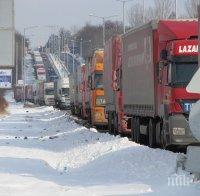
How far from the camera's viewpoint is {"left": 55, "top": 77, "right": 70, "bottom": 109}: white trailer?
79688mm

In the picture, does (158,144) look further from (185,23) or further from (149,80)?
(185,23)

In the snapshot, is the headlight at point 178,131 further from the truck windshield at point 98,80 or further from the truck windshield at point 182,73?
the truck windshield at point 98,80

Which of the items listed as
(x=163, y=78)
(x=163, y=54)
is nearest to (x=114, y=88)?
(x=163, y=78)

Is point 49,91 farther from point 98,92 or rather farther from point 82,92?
point 98,92

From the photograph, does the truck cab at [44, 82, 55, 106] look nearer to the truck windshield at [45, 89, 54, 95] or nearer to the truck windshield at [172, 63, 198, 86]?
the truck windshield at [45, 89, 54, 95]

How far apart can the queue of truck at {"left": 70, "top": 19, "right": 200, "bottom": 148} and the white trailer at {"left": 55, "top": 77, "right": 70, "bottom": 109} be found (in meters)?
48.4

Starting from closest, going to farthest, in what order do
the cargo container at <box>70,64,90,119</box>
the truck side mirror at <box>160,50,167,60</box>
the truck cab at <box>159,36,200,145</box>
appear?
the truck cab at <box>159,36,200,145</box>, the truck side mirror at <box>160,50,167,60</box>, the cargo container at <box>70,64,90,119</box>

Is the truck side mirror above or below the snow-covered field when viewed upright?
above

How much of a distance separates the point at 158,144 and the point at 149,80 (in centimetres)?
193

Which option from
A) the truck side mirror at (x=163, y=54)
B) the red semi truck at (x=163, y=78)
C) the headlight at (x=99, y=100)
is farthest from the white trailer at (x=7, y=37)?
the headlight at (x=99, y=100)

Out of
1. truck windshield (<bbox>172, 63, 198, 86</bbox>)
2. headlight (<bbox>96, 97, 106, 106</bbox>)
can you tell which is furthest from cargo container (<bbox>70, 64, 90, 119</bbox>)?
truck windshield (<bbox>172, 63, 198, 86</bbox>)

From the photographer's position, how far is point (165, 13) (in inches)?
2566

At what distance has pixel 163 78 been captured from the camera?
19.8m

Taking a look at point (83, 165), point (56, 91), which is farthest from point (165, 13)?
point (83, 165)
